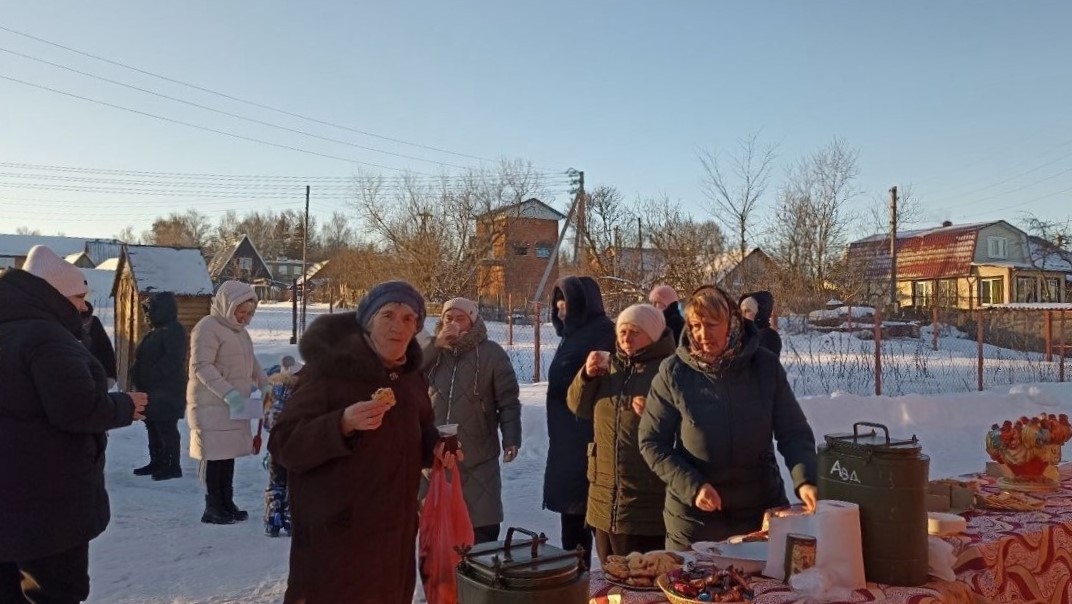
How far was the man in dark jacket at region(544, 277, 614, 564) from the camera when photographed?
433 cm

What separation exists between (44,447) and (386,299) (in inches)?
59.0

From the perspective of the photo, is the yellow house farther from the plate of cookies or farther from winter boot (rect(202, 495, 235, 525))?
the plate of cookies

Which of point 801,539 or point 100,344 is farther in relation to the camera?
point 100,344

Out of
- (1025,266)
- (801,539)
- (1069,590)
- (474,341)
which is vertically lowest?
(1069,590)

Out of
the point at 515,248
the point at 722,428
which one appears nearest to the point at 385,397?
the point at 722,428

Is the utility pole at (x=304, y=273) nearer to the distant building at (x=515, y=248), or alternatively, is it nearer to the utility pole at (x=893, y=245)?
the distant building at (x=515, y=248)

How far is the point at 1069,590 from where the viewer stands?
10.4 feet

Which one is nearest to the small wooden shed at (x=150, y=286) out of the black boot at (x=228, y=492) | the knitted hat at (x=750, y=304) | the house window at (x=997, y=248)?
the black boot at (x=228, y=492)

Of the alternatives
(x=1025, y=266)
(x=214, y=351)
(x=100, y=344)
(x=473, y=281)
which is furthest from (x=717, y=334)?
(x=1025, y=266)

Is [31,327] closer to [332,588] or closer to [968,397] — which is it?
[332,588]

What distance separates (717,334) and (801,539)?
101 centimetres

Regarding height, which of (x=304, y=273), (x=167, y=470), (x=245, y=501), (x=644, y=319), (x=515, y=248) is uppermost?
(x=515, y=248)

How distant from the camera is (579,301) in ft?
14.9

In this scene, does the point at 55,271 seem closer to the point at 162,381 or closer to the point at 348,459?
the point at 348,459
